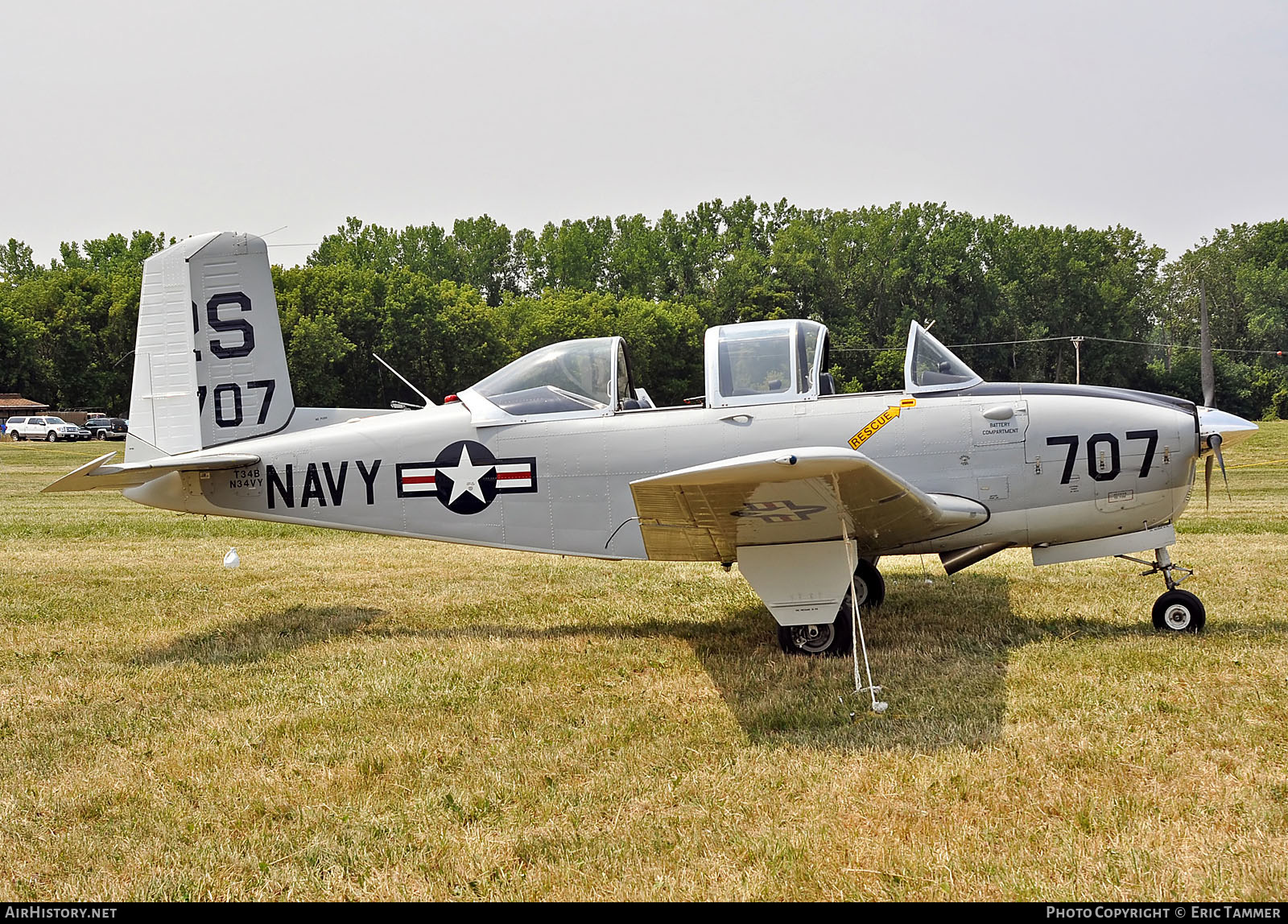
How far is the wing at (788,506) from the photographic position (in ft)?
16.5

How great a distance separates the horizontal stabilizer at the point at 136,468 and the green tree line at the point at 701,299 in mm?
42444

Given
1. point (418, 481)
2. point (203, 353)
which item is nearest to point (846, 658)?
point (418, 481)

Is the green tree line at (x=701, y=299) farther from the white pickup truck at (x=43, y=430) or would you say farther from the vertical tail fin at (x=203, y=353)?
the vertical tail fin at (x=203, y=353)

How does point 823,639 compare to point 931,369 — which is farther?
point 931,369

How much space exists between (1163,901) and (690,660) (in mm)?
3729

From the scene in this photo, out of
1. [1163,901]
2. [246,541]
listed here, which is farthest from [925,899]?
[246,541]

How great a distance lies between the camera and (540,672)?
253 inches

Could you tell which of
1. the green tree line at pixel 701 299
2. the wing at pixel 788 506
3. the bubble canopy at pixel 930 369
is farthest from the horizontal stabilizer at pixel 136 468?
the green tree line at pixel 701 299

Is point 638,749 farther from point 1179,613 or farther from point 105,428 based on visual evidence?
point 105,428

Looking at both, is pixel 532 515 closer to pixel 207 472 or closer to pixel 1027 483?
pixel 207 472

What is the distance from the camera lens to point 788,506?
576cm

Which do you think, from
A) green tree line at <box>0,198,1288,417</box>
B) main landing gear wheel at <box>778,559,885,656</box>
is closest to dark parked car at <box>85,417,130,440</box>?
green tree line at <box>0,198,1288,417</box>

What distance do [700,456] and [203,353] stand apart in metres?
4.37

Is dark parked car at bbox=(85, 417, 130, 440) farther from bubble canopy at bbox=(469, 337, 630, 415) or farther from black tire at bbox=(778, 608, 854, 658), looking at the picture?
black tire at bbox=(778, 608, 854, 658)
